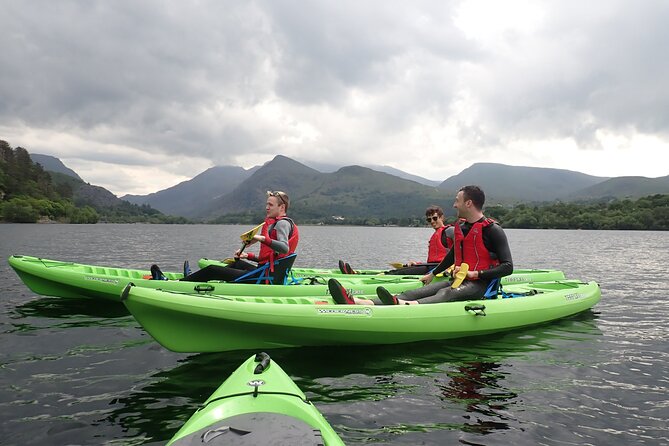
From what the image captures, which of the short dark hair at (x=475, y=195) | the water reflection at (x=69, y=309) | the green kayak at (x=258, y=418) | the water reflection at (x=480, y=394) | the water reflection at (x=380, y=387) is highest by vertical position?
the short dark hair at (x=475, y=195)

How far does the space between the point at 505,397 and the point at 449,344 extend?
2.24 m

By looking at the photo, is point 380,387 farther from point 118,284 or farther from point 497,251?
point 118,284

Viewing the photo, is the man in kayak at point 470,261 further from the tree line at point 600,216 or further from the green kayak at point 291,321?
the tree line at point 600,216

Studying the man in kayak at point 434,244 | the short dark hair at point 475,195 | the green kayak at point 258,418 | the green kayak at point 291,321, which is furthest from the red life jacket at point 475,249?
the green kayak at point 258,418

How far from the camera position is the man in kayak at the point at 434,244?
1108 centimetres

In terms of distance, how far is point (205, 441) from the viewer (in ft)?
10.2

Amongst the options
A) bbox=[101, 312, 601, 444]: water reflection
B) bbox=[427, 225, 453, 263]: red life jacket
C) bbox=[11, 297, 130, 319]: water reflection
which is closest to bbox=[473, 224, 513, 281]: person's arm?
bbox=[101, 312, 601, 444]: water reflection

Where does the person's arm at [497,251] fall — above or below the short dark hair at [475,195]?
below

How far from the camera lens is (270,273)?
9984 millimetres

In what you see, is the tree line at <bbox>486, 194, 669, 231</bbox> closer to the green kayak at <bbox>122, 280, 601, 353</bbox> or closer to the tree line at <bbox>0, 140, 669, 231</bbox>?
the tree line at <bbox>0, 140, 669, 231</bbox>

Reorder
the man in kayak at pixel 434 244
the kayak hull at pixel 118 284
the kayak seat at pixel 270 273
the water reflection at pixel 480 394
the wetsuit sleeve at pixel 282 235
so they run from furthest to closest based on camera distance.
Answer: the man in kayak at pixel 434 244 → the kayak seat at pixel 270 273 → the kayak hull at pixel 118 284 → the wetsuit sleeve at pixel 282 235 → the water reflection at pixel 480 394

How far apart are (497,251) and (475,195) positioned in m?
1.08

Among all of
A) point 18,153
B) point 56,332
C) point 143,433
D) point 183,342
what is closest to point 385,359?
point 183,342

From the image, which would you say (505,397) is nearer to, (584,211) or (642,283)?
(642,283)
